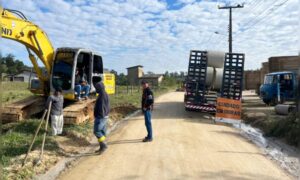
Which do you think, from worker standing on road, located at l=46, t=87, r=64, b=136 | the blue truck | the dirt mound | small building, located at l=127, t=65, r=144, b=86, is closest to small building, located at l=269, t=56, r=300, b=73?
the blue truck

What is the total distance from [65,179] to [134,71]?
10282 cm

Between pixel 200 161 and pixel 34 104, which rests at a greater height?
pixel 34 104

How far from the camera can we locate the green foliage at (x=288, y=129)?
468 inches

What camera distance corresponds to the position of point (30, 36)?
44.1ft

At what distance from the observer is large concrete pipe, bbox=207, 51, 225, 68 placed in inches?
779

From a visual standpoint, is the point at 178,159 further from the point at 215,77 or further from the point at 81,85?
the point at 215,77

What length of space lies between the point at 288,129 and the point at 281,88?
481 inches

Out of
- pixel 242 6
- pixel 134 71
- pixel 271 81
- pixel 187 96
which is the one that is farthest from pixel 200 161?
pixel 134 71

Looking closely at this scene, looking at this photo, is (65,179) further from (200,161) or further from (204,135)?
(204,135)

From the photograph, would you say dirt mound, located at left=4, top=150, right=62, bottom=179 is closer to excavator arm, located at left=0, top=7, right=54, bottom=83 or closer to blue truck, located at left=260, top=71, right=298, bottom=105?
excavator arm, located at left=0, top=7, right=54, bottom=83

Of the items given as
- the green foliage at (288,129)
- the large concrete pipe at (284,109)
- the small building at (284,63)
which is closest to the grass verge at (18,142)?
the green foliage at (288,129)

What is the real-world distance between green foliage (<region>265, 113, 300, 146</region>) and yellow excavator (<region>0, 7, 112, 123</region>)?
6941 mm

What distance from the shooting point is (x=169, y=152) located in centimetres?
991

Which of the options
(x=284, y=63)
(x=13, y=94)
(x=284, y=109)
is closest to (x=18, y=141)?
(x=284, y=109)
